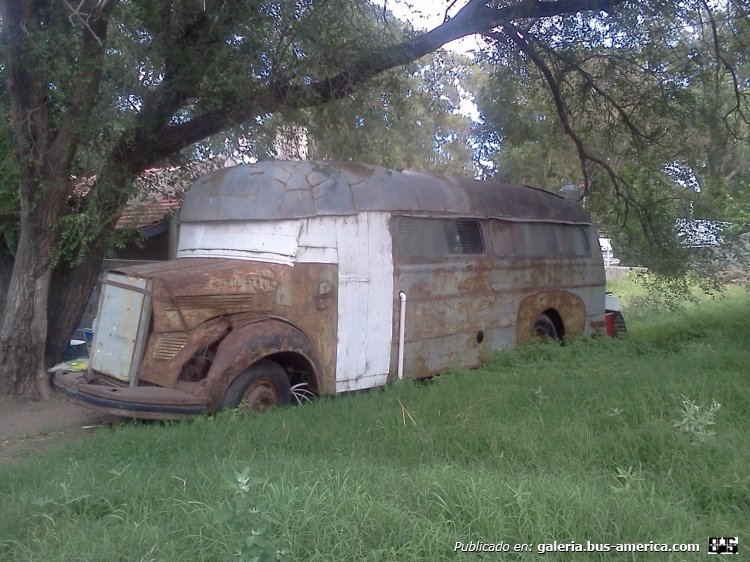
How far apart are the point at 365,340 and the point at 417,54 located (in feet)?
12.7

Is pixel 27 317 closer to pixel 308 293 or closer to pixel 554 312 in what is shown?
pixel 308 293

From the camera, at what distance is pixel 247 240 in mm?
7520

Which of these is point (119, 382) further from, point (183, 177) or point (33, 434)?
point (183, 177)

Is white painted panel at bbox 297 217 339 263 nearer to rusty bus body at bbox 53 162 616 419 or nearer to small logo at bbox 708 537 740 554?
rusty bus body at bbox 53 162 616 419

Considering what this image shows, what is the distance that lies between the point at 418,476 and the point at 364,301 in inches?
139

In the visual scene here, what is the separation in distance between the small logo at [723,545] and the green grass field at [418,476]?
4cm

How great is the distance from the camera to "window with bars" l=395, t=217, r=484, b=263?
8.33 meters

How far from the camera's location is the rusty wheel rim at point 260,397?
684 centimetres

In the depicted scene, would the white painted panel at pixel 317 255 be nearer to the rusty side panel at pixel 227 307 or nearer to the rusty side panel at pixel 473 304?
the rusty side panel at pixel 227 307

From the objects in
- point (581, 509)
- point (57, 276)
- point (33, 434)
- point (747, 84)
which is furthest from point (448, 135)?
point (581, 509)

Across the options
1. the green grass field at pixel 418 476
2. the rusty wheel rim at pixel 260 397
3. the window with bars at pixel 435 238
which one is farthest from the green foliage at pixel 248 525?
the window with bars at pixel 435 238

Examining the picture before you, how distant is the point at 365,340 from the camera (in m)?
7.85


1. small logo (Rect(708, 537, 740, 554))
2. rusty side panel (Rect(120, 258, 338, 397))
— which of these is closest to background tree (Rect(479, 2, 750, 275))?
rusty side panel (Rect(120, 258, 338, 397))

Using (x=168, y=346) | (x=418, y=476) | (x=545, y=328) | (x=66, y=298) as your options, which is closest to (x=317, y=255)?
(x=168, y=346)
